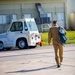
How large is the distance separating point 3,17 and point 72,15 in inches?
466

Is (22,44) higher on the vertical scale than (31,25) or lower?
lower

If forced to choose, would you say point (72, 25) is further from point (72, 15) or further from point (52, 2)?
point (52, 2)

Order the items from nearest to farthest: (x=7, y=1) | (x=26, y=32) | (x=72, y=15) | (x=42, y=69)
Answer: (x=42, y=69)
(x=26, y=32)
(x=7, y=1)
(x=72, y=15)

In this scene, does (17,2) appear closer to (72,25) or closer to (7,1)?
(7,1)

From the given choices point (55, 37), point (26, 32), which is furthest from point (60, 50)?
point (26, 32)

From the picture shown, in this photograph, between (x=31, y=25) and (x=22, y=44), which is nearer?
(x=22, y=44)

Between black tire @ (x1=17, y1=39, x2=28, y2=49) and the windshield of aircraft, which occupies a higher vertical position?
the windshield of aircraft

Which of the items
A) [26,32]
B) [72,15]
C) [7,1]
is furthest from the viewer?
[72,15]

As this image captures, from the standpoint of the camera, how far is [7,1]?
50000mm

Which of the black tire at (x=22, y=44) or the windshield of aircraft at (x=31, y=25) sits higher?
the windshield of aircraft at (x=31, y=25)

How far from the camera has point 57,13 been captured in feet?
174

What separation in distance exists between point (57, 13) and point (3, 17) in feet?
27.5

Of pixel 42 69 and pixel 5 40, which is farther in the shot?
pixel 5 40

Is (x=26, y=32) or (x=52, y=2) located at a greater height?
(x=52, y=2)
